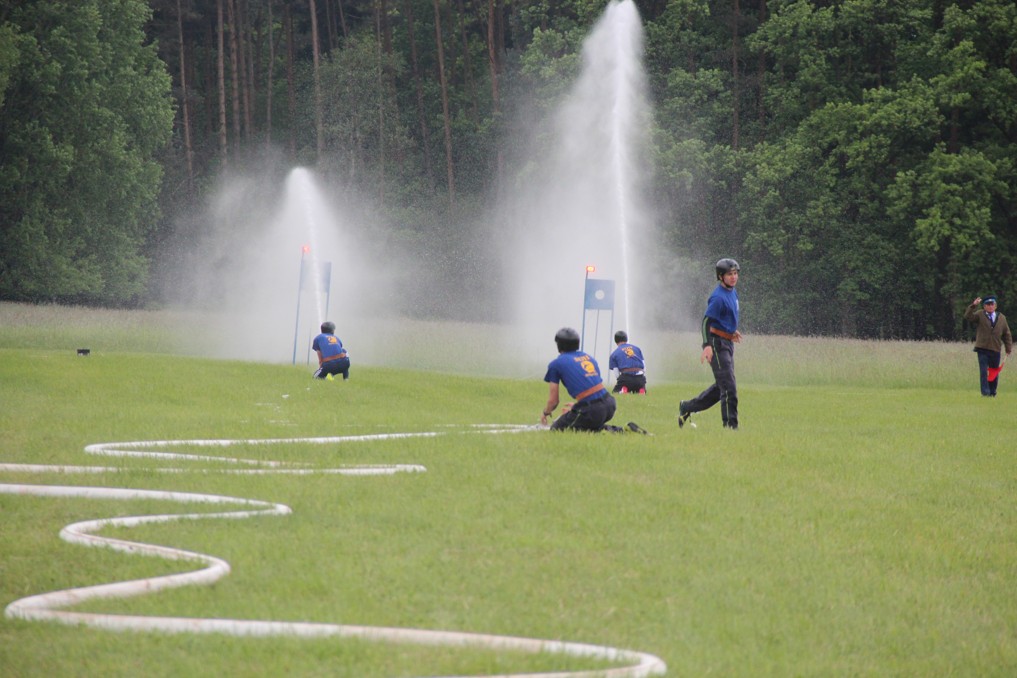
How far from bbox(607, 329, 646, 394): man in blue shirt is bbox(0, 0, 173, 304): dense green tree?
102 feet

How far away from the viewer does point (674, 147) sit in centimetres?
5128

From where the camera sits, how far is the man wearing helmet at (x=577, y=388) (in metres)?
13.2

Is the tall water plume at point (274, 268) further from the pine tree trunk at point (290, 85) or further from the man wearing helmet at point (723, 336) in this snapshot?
the man wearing helmet at point (723, 336)

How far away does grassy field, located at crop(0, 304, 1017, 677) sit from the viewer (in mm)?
5777

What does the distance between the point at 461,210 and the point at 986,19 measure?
28.0 meters

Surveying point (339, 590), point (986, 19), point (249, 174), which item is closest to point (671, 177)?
point (986, 19)

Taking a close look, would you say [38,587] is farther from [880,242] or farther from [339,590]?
[880,242]

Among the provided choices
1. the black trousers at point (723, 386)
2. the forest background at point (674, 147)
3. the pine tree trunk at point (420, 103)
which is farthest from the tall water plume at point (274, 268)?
the black trousers at point (723, 386)

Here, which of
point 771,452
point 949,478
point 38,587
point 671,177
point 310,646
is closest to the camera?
point 310,646

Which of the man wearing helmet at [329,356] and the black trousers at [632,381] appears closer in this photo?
the black trousers at [632,381]

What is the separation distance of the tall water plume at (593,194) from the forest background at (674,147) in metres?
2.76

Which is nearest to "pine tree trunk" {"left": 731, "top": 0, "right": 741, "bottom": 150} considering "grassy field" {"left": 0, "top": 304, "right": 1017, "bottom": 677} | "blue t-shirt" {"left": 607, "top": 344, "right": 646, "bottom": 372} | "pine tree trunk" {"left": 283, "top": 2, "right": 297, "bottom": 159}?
"pine tree trunk" {"left": 283, "top": 2, "right": 297, "bottom": 159}

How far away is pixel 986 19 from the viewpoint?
46594 millimetres

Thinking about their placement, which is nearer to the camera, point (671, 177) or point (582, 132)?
point (582, 132)
